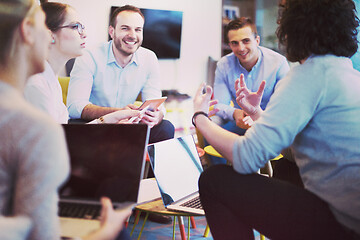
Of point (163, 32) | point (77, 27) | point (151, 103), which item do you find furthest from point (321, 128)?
point (163, 32)

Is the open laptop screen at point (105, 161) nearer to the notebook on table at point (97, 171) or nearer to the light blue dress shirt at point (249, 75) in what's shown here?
the notebook on table at point (97, 171)

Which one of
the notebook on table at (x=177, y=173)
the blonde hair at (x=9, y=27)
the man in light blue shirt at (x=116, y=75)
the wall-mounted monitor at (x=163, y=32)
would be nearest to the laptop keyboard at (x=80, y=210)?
the blonde hair at (x=9, y=27)

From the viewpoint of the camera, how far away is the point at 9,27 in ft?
1.81

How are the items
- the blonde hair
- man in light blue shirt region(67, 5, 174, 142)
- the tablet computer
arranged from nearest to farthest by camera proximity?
the blonde hair
the tablet computer
man in light blue shirt region(67, 5, 174, 142)

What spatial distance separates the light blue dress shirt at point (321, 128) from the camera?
94 centimetres

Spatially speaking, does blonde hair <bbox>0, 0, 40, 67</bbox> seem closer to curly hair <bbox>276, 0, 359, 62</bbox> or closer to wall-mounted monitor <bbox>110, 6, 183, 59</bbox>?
curly hair <bbox>276, 0, 359, 62</bbox>

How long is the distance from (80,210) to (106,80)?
1775 millimetres

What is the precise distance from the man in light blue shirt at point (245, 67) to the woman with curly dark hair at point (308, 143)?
1.70 m

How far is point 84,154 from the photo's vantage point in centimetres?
67

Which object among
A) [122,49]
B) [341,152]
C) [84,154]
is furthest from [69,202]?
[122,49]

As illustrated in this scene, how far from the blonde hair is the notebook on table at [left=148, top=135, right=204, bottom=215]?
0.90 metres

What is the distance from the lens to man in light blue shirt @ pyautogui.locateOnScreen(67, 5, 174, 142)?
2.19 m

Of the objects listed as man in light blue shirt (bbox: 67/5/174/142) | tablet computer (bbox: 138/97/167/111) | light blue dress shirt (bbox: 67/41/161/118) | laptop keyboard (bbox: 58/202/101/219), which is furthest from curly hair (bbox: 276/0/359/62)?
light blue dress shirt (bbox: 67/41/161/118)

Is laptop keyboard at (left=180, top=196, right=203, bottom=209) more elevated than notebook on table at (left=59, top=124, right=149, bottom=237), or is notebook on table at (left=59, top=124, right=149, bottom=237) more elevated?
notebook on table at (left=59, top=124, right=149, bottom=237)
